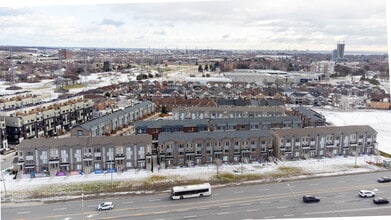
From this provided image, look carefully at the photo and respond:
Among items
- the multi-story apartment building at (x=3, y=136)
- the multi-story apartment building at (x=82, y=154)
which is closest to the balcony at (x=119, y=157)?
the multi-story apartment building at (x=82, y=154)

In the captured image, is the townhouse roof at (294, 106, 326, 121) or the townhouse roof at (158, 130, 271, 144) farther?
the townhouse roof at (294, 106, 326, 121)

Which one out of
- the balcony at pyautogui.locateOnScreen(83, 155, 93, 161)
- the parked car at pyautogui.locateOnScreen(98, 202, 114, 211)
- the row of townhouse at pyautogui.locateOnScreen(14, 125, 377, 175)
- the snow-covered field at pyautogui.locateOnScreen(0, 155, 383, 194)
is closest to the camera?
the parked car at pyautogui.locateOnScreen(98, 202, 114, 211)

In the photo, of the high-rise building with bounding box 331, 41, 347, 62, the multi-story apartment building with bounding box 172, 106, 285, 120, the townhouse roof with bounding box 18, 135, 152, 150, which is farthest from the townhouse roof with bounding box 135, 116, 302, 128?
the high-rise building with bounding box 331, 41, 347, 62

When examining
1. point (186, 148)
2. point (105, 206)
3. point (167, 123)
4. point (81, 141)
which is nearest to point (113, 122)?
point (167, 123)

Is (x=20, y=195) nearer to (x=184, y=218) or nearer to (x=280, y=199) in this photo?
(x=184, y=218)

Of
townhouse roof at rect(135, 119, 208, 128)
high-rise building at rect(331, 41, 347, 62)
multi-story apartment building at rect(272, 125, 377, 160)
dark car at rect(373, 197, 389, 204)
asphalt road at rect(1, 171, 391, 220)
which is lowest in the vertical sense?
asphalt road at rect(1, 171, 391, 220)

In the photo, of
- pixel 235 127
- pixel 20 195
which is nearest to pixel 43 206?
pixel 20 195

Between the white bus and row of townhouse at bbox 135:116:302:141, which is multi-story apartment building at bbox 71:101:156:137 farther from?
the white bus

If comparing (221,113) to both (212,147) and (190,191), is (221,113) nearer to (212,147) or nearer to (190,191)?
(212,147)

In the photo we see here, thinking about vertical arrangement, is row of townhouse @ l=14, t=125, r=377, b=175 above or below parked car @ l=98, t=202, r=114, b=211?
above
